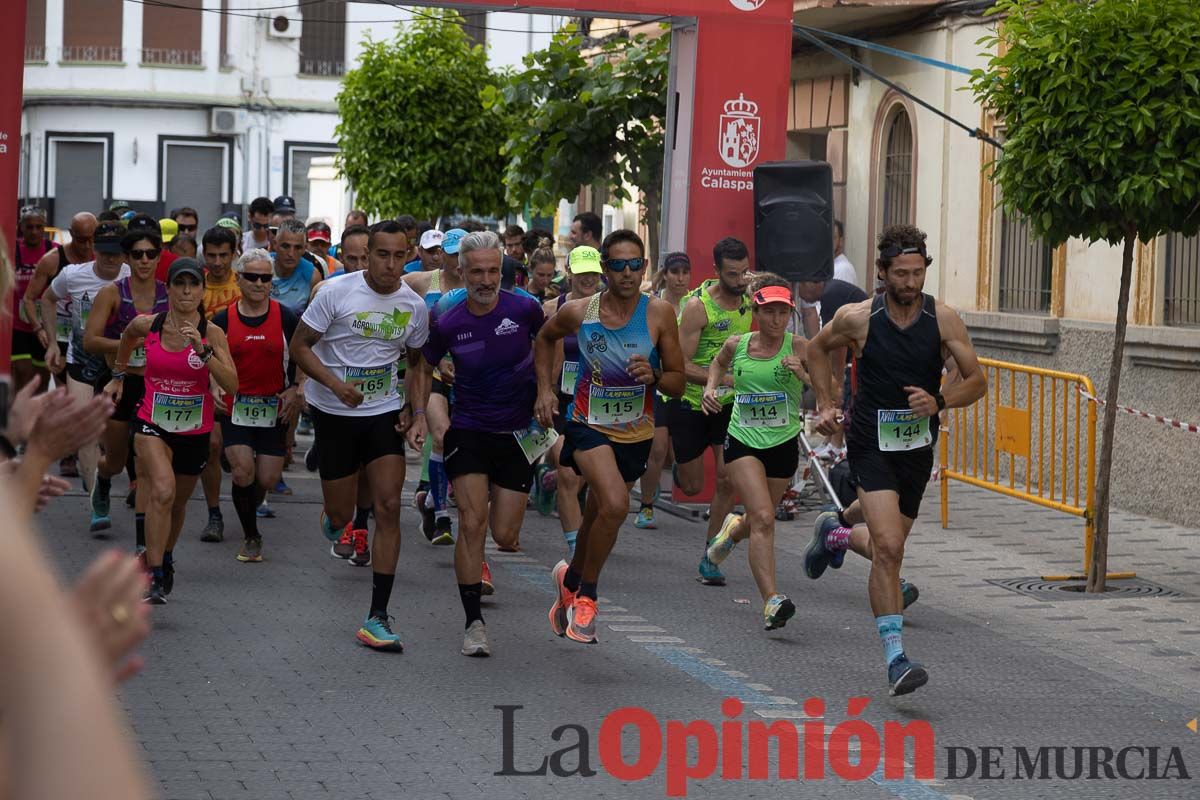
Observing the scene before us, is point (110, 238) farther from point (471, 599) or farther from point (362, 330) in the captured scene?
point (471, 599)

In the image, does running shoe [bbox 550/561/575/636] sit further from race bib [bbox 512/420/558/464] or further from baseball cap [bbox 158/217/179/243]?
baseball cap [bbox 158/217/179/243]

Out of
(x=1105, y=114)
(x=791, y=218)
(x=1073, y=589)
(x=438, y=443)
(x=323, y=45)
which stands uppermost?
(x=323, y=45)

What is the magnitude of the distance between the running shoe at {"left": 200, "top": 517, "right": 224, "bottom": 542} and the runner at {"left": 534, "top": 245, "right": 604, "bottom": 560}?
7.14 feet

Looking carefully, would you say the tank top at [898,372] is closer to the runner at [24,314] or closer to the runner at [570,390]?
the runner at [570,390]

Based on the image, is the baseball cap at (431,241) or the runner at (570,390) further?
the baseball cap at (431,241)

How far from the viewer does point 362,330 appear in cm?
889

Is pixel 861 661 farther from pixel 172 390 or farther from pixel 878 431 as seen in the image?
pixel 172 390

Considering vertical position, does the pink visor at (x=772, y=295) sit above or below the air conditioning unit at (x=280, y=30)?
below

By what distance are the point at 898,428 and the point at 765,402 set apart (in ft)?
5.74

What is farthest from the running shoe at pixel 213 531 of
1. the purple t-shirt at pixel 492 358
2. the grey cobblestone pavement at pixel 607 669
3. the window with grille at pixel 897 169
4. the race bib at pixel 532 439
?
the window with grille at pixel 897 169

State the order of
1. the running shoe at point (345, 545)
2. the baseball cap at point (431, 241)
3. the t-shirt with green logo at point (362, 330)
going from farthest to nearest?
the baseball cap at point (431, 241) < the running shoe at point (345, 545) < the t-shirt with green logo at point (362, 330)

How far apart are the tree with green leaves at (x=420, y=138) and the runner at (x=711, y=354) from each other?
15807 mm

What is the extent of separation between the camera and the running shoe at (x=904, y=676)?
23.0 feet

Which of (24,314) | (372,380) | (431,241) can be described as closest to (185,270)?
(372,380)
